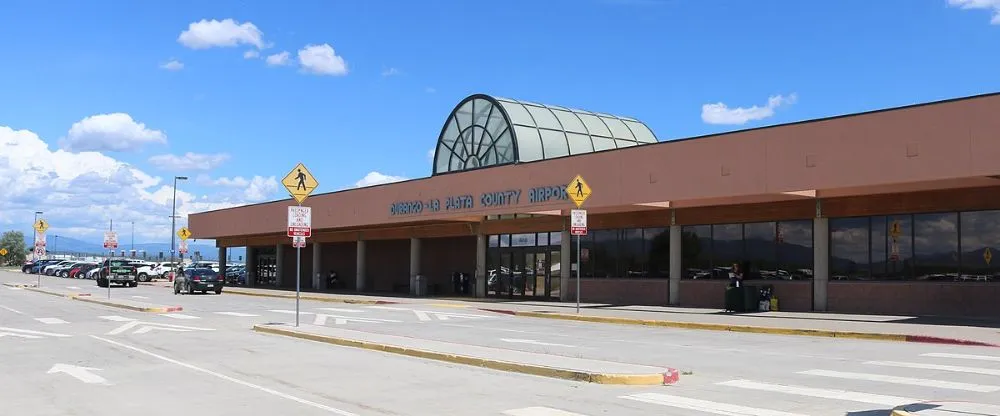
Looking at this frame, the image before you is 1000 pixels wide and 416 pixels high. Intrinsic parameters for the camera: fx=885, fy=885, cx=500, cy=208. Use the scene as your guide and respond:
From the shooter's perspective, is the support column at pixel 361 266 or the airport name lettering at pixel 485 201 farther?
the support column at pixel 361 266

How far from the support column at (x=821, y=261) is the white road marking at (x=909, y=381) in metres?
14.0

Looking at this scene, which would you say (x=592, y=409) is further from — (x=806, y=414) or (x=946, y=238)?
(x=946, y=238)

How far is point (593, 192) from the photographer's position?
102 ft

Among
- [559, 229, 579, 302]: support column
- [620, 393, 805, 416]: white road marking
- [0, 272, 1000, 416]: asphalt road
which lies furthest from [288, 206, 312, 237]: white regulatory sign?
[559, 229, 579, 302]: support column

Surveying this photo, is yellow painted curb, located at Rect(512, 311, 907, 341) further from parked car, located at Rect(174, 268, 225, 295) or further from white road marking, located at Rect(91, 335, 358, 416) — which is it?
parked car, located at Rect(174, 268, 225, 295)

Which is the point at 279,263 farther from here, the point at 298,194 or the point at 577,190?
the point at 298,194

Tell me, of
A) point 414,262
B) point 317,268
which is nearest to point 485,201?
point 414,262

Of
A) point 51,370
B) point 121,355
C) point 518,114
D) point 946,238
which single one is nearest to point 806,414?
point 51,370

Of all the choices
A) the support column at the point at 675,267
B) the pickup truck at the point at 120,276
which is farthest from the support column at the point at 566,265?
the pickup truck at the point at 120,276

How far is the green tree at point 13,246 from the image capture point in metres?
148

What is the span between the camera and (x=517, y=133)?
45.2 metres

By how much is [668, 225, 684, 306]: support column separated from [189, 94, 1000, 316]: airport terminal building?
1.7 inches

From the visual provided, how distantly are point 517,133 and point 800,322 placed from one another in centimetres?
2450

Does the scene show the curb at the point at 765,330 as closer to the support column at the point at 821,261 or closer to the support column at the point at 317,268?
the support column at the point at 821,261
